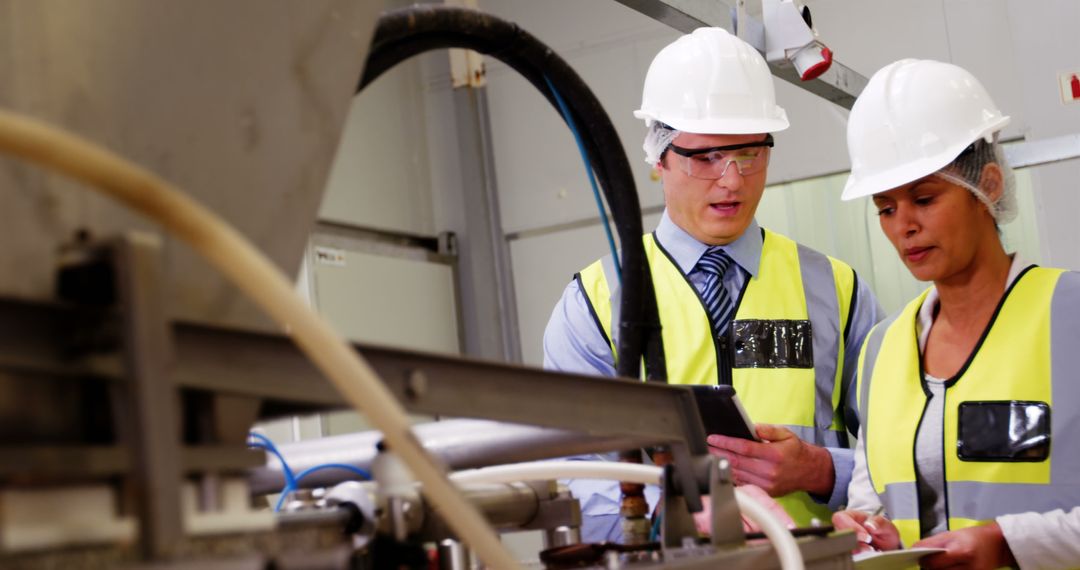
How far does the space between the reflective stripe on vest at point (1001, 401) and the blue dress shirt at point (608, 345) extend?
19cm

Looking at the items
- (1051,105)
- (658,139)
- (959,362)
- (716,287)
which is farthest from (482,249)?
(959,362)

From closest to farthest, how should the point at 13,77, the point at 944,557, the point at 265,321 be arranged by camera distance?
the point at 13,77
the point at 265,321
the point at 944,557

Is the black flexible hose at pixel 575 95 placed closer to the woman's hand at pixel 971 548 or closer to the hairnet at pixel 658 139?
the woman's hand at pixel 971 548

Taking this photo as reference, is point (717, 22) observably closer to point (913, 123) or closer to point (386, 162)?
point (913, 123)

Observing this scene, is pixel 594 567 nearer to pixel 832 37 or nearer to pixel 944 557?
pixel 944 557

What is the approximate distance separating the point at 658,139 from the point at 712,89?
14 cm

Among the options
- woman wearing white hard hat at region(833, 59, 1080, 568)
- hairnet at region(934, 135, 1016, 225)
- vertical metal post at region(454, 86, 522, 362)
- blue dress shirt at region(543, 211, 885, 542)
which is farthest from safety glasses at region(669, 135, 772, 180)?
vertical metal post at region(454, 86, 522, 362)

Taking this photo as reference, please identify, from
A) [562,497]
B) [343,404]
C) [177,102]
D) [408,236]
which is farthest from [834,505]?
[408,236]

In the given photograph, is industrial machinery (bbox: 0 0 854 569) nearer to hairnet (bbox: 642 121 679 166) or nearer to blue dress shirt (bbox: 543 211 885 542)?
blue dress shirt (bbox: 543 211 885 542)

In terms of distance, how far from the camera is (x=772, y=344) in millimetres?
2084

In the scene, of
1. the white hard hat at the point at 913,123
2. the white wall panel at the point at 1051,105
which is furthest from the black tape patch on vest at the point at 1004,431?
the white wall panel at the point at 1051,105

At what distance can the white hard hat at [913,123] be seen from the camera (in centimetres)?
193

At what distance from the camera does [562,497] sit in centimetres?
128

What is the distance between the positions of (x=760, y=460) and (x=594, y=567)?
936mm
